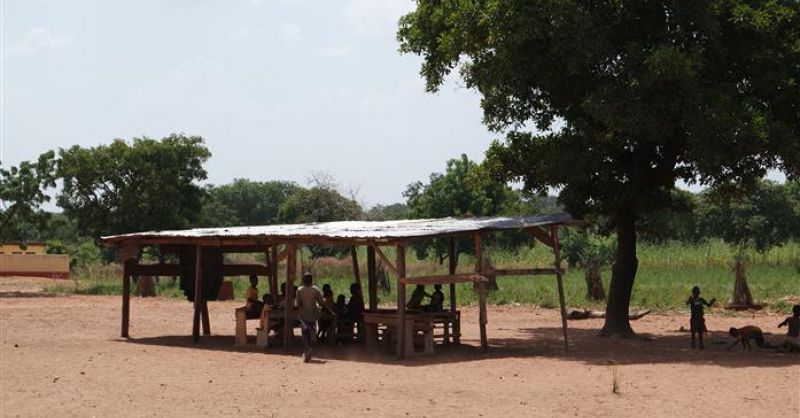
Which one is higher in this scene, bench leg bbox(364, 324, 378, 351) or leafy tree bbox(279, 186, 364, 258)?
leafy tree bbox(279, 186, 364, 258)

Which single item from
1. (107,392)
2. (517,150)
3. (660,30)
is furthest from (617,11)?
(107,392)

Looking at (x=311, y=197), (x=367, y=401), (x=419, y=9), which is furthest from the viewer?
(x=311, y=197)

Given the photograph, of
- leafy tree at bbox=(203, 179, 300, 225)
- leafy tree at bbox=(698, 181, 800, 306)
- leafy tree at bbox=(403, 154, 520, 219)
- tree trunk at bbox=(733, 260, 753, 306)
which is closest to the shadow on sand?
tree trunk at bbox=(733, 260, 753, 306)

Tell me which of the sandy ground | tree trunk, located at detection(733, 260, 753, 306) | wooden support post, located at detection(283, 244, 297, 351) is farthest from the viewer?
tree trunk, located at detection(733, 260, 753, 306)

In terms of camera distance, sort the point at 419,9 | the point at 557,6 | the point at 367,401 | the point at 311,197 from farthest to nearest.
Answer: the point at 311,197
the point at 419,9
the point at 557,6
the point at 367,401

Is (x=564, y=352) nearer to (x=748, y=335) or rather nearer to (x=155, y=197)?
(x=748, y=335)

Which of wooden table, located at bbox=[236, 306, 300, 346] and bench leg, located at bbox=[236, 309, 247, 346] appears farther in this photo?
bench leg, located at bbox=[236, 309, 247, 346]

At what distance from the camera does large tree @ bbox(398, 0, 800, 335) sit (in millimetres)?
18047

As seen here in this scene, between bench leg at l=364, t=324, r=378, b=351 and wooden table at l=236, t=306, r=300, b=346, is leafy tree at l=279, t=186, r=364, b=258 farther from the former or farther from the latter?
bench leg at l=364, t=324, r=378, b=351

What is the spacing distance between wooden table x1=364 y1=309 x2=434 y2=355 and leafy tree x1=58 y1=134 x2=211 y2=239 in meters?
25.4

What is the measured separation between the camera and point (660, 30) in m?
19.4

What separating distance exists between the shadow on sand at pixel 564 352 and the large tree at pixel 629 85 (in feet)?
5.22

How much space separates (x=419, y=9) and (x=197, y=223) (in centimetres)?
2511

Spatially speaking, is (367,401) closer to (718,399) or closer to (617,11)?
(718,399)
